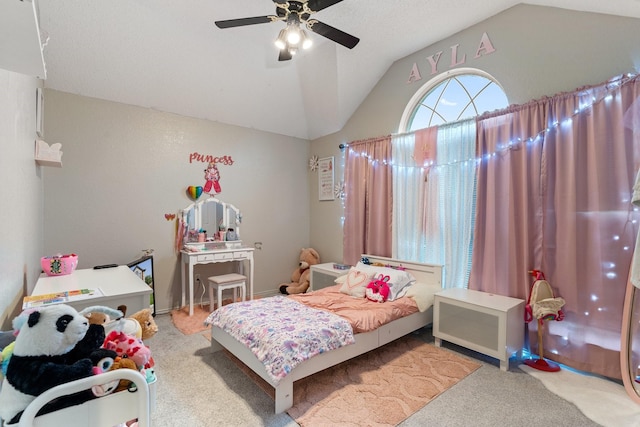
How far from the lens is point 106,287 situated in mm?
1936

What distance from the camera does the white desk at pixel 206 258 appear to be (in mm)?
3607

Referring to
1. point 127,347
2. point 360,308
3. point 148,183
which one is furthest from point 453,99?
point 148,183

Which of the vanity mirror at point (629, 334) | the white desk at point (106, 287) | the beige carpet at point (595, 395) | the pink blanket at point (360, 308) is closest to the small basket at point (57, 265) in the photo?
the white desk at point (106, 287)

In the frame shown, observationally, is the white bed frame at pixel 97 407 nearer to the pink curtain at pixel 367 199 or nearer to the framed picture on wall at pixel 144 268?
the framed picture on wall at pixel 144 268

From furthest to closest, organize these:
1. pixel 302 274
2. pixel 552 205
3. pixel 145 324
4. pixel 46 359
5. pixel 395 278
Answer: pixel 302 274 < pixel 395 278 < pixel 552 205 < pixel 145 324 < pixel 46 359

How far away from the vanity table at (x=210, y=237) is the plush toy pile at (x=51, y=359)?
8.71 feet

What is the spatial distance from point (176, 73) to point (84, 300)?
273 centimetres

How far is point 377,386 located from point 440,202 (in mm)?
1939

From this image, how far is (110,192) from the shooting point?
3.43 meters

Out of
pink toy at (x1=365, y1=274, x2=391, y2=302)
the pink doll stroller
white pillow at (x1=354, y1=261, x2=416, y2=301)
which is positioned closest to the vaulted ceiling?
the pink doll stroller

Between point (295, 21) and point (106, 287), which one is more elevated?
point (295, 21)

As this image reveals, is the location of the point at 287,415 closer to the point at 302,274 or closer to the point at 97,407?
the point at 97,407

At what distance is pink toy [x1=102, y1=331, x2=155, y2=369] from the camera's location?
1135mm

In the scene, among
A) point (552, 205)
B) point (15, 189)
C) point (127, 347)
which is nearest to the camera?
point (127, 347)
